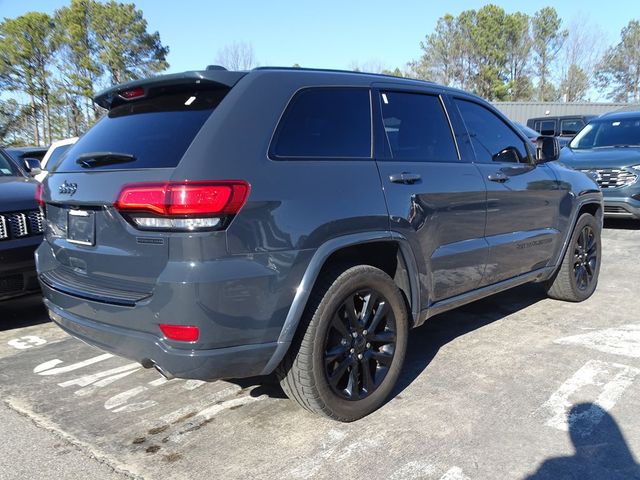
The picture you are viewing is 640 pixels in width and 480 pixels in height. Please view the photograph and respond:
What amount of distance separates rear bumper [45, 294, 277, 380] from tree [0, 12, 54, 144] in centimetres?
3634

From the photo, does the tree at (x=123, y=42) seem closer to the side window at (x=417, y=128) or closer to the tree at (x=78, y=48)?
the tree at (x=78, y=48)

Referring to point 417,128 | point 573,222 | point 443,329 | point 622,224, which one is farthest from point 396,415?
point 622,224

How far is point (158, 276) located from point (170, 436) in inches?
40.6

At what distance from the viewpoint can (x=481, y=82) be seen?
49750 mm

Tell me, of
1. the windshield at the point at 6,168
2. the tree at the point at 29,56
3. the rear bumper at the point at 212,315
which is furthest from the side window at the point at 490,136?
the tree at the point at 29,56

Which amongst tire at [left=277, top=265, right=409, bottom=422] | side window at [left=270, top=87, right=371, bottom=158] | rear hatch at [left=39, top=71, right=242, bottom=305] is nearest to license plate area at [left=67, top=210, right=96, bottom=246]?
rear hatch at [left=39, top=71, right=242, bottom=305]

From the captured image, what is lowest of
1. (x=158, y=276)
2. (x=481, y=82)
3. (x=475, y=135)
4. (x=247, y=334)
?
A: (x=247, y=334)

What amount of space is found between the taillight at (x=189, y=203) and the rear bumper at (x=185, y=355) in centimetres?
55

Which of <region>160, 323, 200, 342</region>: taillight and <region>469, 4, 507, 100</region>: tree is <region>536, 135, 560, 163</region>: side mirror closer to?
<region>160, 323, 200, 342</region>: taillight

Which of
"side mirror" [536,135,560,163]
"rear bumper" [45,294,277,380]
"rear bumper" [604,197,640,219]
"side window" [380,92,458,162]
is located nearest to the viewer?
"rear bumper" [45,294,277,380]

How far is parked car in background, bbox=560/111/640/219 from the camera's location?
851cm

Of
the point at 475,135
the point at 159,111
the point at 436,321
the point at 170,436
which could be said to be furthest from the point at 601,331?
the point at 159,111

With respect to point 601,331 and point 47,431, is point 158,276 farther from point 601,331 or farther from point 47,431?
point 601,331

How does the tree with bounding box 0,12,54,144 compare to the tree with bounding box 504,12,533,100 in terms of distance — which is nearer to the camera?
the tree with bounding box 0,12,54,144
